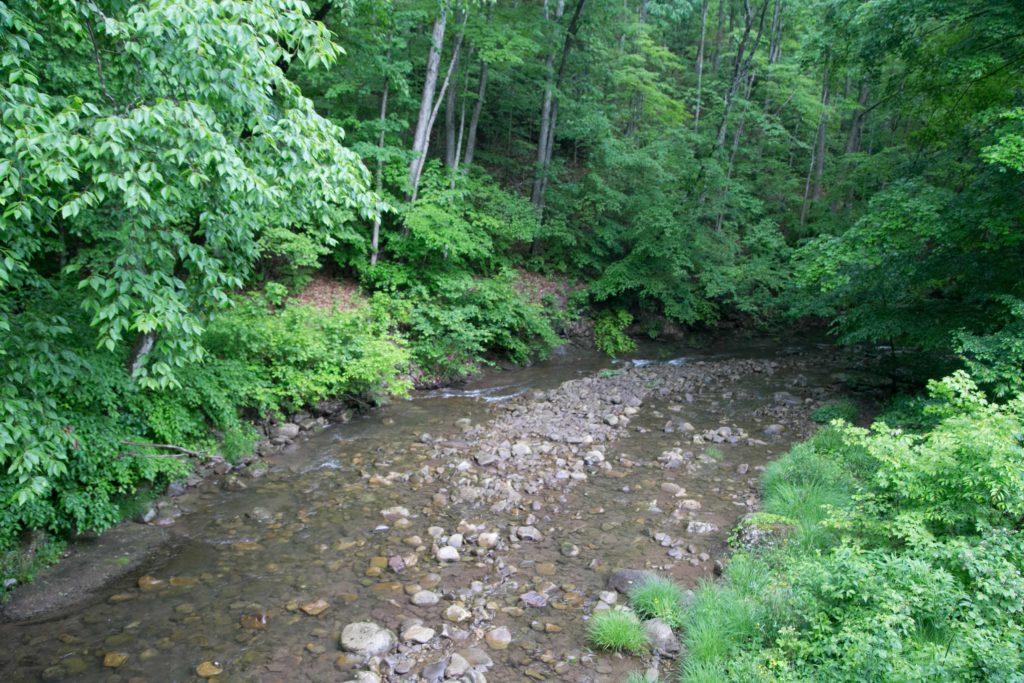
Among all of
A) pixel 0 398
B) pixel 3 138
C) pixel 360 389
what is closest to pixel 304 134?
pixel 3 138

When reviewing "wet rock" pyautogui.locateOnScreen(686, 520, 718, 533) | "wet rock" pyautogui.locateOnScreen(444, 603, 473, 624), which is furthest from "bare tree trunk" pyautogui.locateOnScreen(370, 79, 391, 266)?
"wet rock" pyautogui.locateOnScreen(444, 603, 473, 624)

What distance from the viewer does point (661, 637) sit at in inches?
174

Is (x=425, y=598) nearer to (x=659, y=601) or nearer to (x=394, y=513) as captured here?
(x=394, y=513)

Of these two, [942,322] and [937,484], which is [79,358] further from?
[942,322]

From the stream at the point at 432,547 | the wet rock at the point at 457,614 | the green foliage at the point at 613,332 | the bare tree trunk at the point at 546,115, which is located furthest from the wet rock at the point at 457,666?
the bare tree trunk at the point at 546,115

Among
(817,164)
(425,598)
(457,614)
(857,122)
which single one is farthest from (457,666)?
(857,122)

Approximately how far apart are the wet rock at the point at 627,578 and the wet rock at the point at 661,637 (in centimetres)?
52

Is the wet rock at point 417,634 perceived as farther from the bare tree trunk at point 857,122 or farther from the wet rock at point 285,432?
the bare tree trunk at point 857,122

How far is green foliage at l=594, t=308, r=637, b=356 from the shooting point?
15789 millimetres

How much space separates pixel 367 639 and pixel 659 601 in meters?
2.42

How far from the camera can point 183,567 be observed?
5.45 metres

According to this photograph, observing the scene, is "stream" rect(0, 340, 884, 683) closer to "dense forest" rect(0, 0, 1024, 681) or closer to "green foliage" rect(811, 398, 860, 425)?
"green foliage" rect(811, 398, 860, 425)

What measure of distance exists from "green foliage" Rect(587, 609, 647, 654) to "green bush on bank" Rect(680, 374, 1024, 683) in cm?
36

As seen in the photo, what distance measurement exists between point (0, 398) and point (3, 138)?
2.17 metres
